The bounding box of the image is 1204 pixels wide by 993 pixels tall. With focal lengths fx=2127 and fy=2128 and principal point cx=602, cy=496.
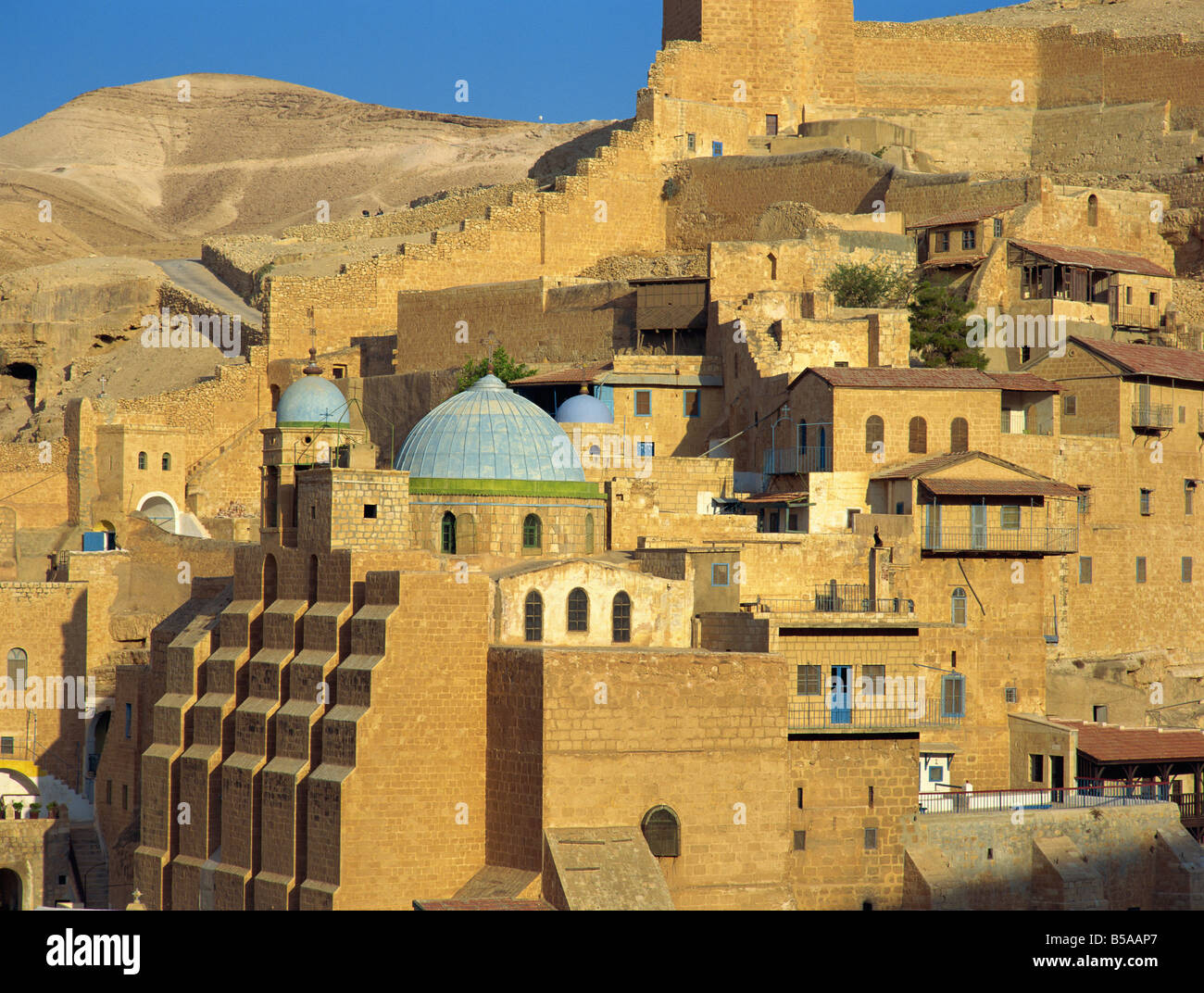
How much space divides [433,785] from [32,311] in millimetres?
39379

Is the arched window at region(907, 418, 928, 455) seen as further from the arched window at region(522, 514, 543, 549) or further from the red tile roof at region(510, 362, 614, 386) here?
the arched window at region(522, 514, 543, 549)

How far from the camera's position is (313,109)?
499 ft

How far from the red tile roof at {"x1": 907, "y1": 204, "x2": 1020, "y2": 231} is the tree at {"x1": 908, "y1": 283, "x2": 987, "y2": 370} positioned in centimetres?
379

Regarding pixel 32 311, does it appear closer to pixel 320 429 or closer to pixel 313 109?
pixel 320 429

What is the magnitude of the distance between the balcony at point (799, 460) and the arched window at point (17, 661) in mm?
16421

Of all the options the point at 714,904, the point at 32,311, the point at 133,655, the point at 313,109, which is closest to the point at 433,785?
the point at 714,904

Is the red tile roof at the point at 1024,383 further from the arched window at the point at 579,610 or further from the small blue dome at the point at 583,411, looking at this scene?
the arched window at the point at 579,610

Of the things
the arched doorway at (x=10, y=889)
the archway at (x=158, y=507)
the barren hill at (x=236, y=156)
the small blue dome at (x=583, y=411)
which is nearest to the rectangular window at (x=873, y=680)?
the small blue dome at (x=583, y=411)

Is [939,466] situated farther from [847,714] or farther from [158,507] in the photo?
[158,507]

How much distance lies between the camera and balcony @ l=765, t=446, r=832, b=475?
1693 inches

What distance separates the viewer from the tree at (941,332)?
4812 centimetres

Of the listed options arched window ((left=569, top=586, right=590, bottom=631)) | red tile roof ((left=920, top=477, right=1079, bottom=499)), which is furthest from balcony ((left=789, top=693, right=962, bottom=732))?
red tile roof ((left=920, top=477, right=1079, bottom=499))

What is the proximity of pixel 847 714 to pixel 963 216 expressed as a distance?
21.5 metres

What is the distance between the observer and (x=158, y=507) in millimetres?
52594
